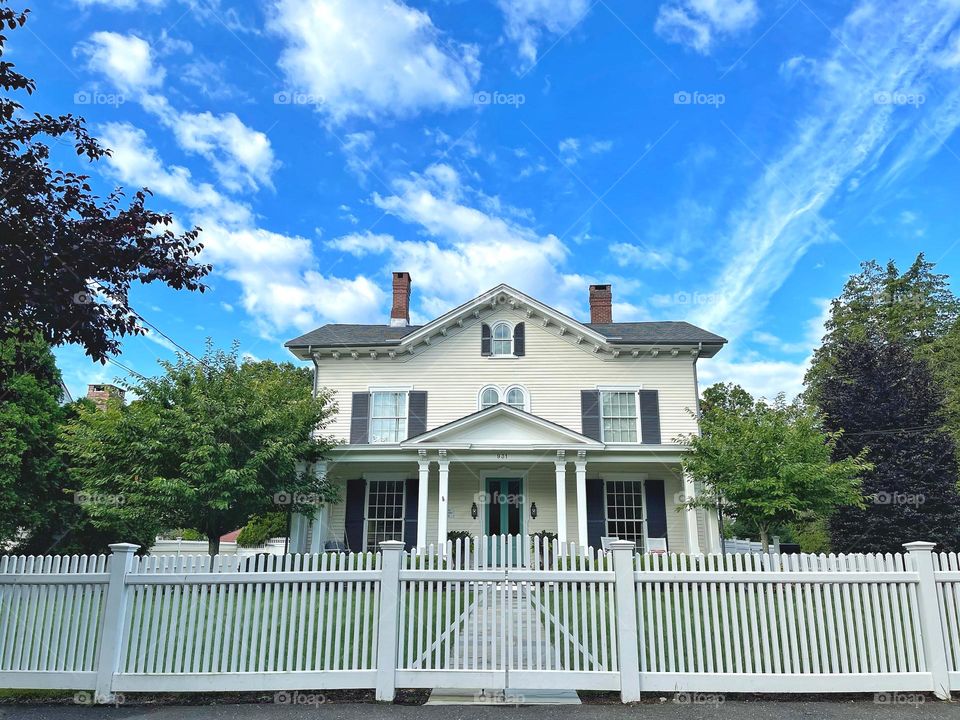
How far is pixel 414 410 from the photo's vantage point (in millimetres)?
16359

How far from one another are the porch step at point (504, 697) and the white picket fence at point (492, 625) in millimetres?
144

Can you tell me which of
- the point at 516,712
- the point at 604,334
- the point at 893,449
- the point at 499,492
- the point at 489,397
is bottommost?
the point at 516,712

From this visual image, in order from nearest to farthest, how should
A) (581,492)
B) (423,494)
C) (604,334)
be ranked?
1. (581,492)
2. (423,494)
3. (604,334)

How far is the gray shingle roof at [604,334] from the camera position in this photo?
1633cm

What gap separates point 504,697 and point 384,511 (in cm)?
1111

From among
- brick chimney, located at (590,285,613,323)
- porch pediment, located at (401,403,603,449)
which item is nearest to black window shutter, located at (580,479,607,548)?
porch pediment, located at (401,403,603,449)

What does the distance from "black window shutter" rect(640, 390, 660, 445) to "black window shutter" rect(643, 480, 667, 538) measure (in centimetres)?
111

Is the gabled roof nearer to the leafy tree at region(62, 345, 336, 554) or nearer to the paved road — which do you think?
the leafy tree at region(62, 345, 336, 554)

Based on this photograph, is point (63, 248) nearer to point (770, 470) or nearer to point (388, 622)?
point (388, 622)

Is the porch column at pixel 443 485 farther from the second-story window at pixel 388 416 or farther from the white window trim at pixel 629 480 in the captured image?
the white window trim at pixel 629 480

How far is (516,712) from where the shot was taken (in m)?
4.90

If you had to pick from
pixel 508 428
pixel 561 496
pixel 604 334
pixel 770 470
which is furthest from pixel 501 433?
pixel 770 470

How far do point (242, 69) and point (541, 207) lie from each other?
7.44 metres

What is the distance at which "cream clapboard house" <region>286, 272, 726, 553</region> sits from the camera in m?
14.6
